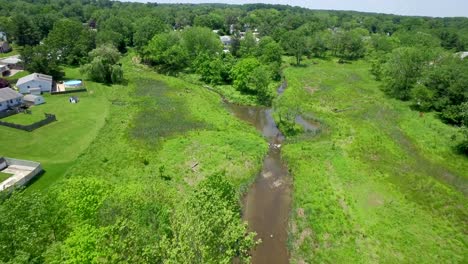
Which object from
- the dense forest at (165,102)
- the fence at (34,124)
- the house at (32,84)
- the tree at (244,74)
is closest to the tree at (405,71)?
the dense forest at (165,102)

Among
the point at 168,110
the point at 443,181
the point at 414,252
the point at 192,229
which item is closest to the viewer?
the point at 192,229

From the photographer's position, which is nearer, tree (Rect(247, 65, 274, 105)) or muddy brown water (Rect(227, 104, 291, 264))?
muddy brown water (Rect(227, 104, 291, 264))

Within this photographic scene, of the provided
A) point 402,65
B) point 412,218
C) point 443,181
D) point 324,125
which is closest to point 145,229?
point 412,218

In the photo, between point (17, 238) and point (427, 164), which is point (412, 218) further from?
point (17, 238)

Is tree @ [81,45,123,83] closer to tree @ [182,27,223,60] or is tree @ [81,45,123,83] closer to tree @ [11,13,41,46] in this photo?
tree @ [182,27,223,60]

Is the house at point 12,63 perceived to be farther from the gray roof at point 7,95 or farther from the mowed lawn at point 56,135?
the gray roof at point 7,95

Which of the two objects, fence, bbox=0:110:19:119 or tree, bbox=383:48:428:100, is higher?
tree, bbox=383:48:428:100

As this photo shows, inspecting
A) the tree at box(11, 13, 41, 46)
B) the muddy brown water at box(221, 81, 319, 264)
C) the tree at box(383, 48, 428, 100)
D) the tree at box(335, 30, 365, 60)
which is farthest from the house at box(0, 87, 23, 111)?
the tree at box(335, 30, 365, 60)
